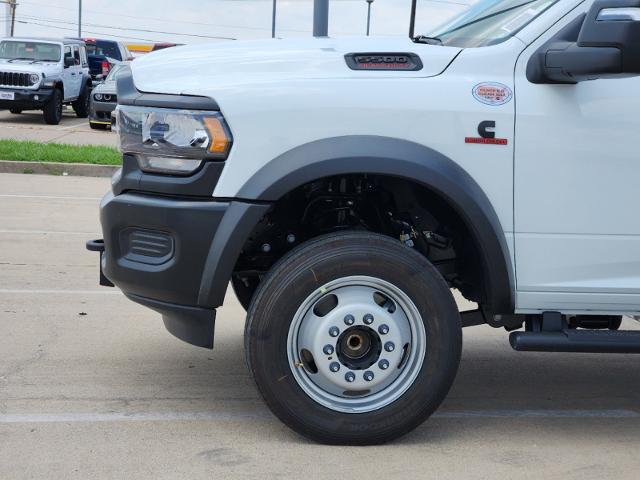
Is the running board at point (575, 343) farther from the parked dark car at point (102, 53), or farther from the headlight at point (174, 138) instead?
the parked dark car at point (102, 53)

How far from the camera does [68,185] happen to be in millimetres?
12953

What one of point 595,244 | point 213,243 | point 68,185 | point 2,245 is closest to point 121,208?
point 213,243

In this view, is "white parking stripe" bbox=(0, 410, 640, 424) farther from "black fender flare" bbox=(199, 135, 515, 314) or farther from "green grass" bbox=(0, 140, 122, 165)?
"green grass" bbox=(0, 140, 122, 165)

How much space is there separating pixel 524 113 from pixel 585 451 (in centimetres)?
138

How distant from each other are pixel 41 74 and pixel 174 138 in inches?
808

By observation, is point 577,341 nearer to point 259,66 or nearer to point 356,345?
point 356,345

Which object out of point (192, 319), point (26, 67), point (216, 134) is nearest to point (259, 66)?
point (216, 134)

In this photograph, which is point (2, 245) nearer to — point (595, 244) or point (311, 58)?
point (311, 58)

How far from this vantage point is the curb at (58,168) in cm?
1398

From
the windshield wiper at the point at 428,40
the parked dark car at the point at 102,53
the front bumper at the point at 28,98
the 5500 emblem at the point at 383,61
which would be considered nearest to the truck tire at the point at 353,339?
the 5500 emblem at the point at 383,61

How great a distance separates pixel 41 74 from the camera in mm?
23203

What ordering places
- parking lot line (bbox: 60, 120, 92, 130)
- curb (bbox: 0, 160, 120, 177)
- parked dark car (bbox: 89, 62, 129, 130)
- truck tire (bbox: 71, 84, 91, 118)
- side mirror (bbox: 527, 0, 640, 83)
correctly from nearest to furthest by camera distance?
side mirror (bbox: 527, 0, 640, 83), curb (bbox: 0, 160, 120, 177), parked dark car (bbox: 89, 62, 129, 130), parking lot line (bbox: 60, 120, 92, 130), truck tire (bbox: 71, 84, 91, 118)

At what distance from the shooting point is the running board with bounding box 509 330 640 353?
3936 mm

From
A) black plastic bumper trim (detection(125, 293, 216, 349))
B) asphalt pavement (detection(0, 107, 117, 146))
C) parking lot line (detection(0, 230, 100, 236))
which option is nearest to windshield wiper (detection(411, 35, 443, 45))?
black plastic bumper trim (detection(125, 293, 216, 349))
